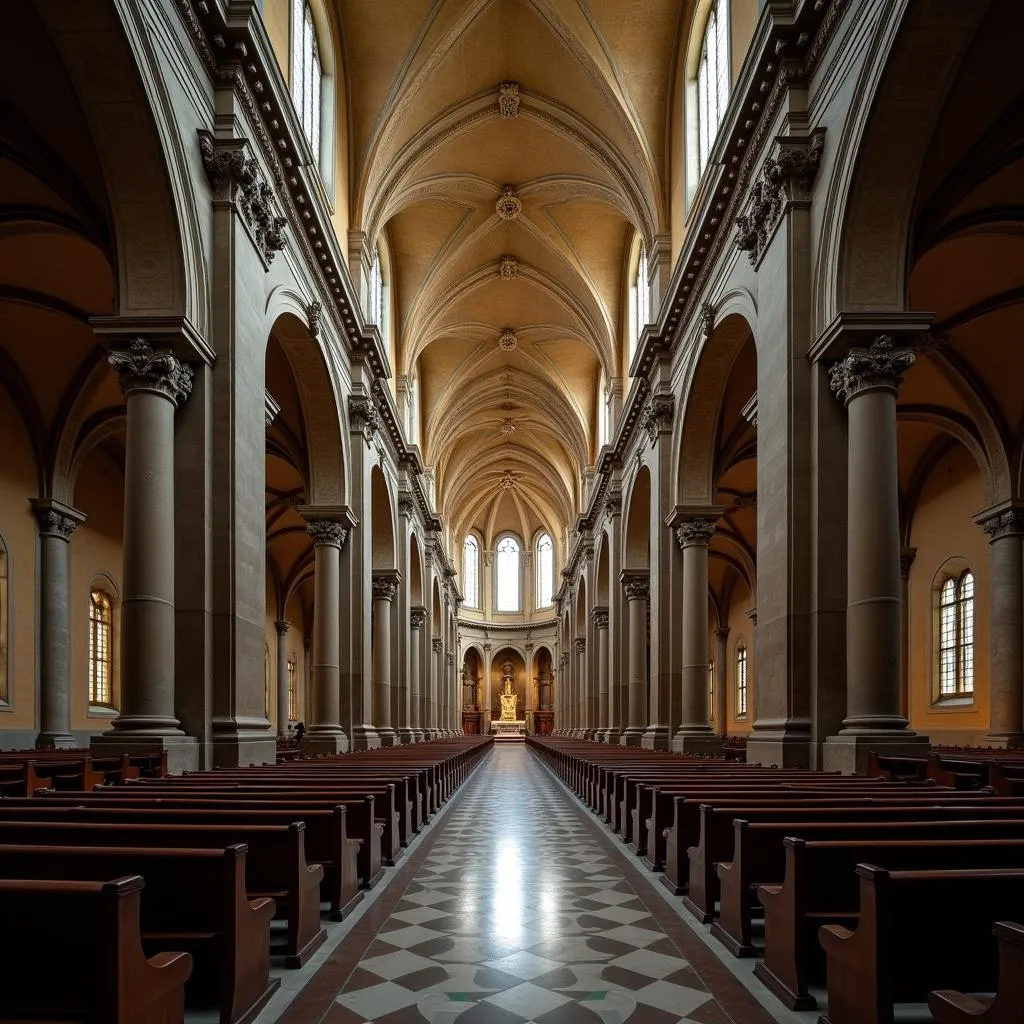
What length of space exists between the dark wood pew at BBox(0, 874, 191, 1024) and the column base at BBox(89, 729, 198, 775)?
22.4 feet

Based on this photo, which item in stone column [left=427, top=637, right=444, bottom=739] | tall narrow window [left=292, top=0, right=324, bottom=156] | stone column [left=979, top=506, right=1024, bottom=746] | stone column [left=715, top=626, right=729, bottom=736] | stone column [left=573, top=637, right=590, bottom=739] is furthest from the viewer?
stone column [left=573, top=637, right=590, bottom=739]

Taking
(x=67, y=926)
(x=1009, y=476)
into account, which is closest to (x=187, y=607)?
(x=67, y=926)

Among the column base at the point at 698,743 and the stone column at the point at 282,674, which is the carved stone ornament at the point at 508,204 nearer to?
the column base at the point at 698,743

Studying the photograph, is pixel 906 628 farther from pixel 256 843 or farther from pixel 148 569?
pixel 256 843

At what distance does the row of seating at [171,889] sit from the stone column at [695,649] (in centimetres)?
1159

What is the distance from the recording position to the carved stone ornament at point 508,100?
22.2 m

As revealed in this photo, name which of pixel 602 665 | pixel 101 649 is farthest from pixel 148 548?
pixel 602 665

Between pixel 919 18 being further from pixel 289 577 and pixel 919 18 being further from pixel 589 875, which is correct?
pixel 289 577

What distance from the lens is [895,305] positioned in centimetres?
1074

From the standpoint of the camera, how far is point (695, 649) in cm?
1861

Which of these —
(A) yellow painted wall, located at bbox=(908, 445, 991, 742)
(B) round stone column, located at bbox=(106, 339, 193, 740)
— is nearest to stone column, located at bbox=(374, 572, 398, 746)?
(A) yellow painted wall, located at bbox=(908, 445, 991, 742)

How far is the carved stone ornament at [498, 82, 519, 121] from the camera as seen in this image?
22.2 m

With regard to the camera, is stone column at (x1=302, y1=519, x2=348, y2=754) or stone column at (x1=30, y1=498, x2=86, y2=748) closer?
stone column at (x1=30, y1=498, x2=86, y2=748)

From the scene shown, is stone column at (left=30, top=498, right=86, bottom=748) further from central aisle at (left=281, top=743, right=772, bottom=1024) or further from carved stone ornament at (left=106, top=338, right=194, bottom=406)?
central aisle at (left=281, top=743, right=772, bottom=1024)
